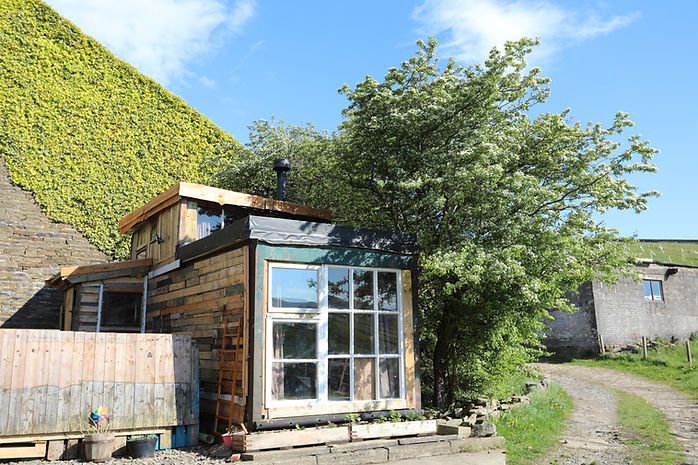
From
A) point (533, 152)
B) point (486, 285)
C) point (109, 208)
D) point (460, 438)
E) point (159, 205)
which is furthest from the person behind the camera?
Answer: point (109, 208)

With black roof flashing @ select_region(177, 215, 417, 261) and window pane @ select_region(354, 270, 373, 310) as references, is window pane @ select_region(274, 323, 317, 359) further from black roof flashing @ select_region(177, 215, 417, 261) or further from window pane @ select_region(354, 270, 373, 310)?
black roof flashing @ select_region(177, 215, 417, 261)

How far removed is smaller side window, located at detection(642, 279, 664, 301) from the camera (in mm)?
23812

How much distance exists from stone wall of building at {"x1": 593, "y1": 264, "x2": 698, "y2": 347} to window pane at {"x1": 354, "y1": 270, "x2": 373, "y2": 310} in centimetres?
Answer: 1643

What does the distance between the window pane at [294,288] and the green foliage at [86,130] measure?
9645mm

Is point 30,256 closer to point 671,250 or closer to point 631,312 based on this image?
point 631,312

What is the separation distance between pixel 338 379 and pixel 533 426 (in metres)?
4.09

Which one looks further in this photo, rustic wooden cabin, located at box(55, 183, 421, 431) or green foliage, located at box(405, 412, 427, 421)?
green foliage, located at box(405, 412, 427, 421)

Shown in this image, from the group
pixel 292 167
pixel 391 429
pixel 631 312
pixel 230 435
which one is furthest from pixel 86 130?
pixel 631 312

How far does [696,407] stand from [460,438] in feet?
24.2

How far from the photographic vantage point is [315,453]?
272 inches

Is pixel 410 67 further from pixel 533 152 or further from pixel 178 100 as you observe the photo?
pixel 178 100

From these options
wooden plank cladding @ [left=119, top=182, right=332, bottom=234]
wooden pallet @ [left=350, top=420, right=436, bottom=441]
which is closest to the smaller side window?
wooden plank cladding @ [left=119, top=182, right=332, bottom=234]

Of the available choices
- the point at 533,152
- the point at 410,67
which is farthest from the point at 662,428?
the point at 410,67

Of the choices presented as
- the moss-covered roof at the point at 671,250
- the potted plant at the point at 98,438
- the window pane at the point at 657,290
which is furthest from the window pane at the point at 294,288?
the moss-covered roof at the point at 671,250
